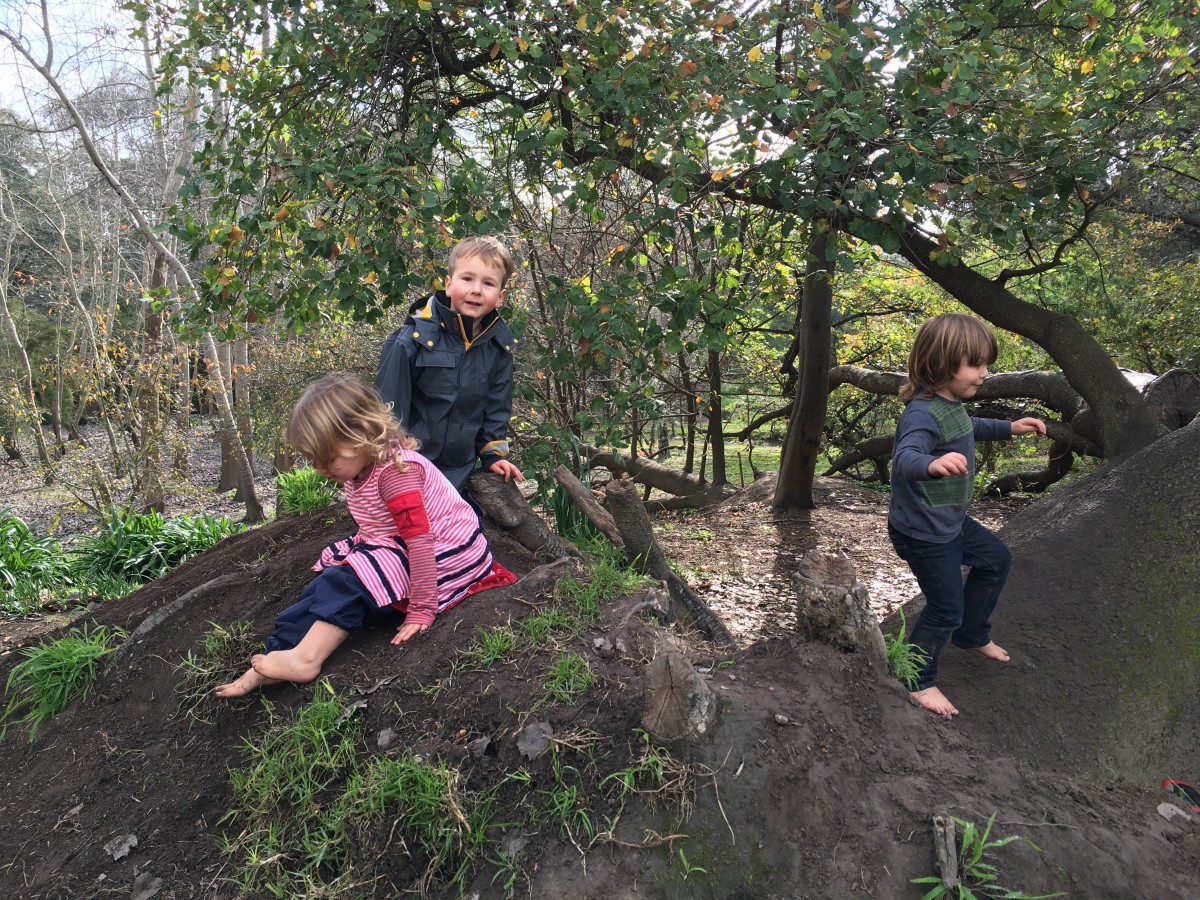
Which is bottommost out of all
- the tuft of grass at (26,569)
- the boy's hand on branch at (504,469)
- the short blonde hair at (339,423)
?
the tuft of grass at (26,569)

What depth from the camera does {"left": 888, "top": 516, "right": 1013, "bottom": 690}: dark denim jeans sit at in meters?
2.76

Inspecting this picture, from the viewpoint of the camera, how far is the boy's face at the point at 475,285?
125 inches

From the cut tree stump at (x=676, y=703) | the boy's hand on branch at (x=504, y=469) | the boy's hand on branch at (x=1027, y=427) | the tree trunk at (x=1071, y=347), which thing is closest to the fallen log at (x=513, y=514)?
the boy's hand on branch at (x=504, y=469)

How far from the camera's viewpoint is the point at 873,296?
9320 mm

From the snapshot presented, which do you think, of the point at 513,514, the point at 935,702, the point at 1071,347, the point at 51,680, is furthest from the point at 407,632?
the point at 1071,347

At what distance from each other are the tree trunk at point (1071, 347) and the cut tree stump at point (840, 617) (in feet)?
6.06

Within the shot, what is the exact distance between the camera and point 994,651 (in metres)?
2.87

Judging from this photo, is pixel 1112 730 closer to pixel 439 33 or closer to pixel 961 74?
pixel 961 74

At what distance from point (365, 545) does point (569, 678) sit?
0.97 m

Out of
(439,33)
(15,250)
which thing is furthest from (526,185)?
(15,250)

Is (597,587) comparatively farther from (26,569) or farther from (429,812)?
(26,569)

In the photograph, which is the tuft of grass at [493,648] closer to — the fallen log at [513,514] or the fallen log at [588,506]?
the fallen log at [513,514]

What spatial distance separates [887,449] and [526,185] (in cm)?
628

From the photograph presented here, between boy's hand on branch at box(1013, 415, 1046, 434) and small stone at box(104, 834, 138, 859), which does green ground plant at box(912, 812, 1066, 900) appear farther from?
→ small stone at box(104, 834, 138, 859)
